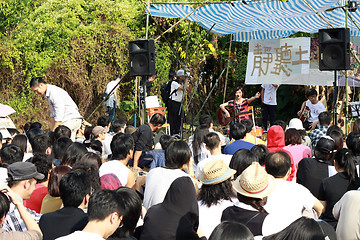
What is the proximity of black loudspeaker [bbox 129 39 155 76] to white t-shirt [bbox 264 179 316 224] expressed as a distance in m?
5.50

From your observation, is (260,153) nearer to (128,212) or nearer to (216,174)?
(216,174)

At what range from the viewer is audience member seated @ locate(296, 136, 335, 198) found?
526 cm

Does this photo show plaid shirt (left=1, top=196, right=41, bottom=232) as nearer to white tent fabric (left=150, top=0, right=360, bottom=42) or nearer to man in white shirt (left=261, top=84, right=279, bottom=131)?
white tent fabric (left=150, top=0, right=360, bottom=42)

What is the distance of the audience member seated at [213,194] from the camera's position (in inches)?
158

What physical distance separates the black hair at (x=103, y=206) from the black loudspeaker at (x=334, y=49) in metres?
6.68

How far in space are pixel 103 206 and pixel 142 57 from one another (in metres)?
6.50

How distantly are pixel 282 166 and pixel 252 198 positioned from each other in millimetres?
850

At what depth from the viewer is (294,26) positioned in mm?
11133

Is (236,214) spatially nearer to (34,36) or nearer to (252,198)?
(252,198)

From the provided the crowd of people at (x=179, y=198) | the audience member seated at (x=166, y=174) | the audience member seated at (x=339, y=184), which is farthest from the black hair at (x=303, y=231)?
the audience member seated at (x=339, y=184)

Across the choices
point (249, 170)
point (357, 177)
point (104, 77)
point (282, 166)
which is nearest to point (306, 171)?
point (357, 177)

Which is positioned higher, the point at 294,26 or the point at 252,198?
the point at 294,26

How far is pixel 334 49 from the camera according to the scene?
909cm

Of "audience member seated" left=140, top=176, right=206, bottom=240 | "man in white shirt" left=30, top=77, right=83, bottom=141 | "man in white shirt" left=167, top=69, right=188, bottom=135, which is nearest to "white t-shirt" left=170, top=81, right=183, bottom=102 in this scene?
"man in white shirt" left=167, top=69, right=188, bottom=135
